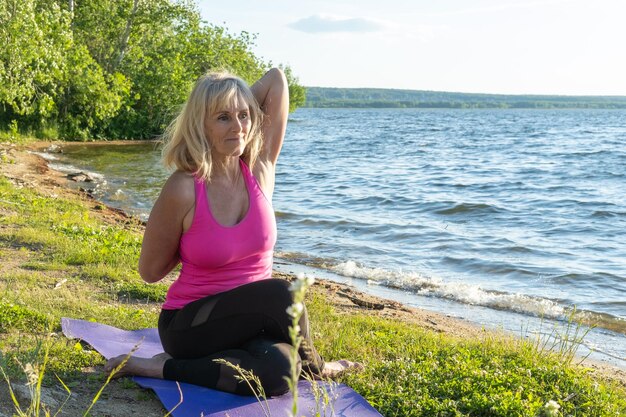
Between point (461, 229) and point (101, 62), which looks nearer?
point (461, 229)

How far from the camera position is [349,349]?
212 inches

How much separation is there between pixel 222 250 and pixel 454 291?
594cm

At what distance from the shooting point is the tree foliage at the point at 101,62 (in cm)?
1934

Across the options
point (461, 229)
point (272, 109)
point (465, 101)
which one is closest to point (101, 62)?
point (461, 229)

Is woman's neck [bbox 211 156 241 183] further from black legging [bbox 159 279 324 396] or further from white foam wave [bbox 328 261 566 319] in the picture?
white foam wave [bbox 328 261 566 319]

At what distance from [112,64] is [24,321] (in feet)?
89.5

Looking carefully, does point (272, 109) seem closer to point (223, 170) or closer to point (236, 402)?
point (223, 170)

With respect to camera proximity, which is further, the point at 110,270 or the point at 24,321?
the point at 110,270

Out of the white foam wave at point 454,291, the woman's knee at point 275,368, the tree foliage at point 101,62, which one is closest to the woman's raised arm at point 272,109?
the woman's knee at point 275,368

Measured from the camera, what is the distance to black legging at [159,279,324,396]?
13.6ft

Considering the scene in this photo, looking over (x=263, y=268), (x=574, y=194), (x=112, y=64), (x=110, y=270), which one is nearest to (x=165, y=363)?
(x=263, y=268)

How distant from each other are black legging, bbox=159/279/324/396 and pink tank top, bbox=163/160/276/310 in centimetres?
12

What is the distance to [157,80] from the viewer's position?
3231 centimetres

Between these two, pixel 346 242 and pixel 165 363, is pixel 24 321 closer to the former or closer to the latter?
pixel 165 363
